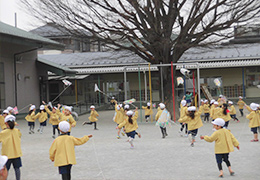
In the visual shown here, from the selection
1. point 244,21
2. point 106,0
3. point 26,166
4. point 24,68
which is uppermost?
point 106,0

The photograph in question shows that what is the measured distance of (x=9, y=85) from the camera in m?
23.5

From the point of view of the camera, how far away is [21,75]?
2491 cm

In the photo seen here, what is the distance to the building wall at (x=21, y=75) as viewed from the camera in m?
23.2

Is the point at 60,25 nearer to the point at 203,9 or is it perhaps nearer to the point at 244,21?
the point at 203,9

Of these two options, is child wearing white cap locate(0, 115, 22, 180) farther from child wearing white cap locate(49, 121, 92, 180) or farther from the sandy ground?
child wearing white cap locate(49, 121, 92, 180)

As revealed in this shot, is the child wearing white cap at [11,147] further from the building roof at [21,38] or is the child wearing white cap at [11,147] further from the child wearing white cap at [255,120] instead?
the building roof at [21,38]

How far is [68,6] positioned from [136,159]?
40.0ft

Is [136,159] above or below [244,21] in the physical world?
Result: below

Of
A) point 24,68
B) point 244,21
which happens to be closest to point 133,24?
point 244,21

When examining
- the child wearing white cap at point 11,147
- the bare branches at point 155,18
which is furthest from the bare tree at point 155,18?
the child wearing white cap at point 11,147

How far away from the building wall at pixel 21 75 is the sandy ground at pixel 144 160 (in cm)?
1012

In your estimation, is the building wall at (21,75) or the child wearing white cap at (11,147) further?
the building wall at (21,75)

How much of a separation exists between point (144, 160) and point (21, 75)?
17.1 metres

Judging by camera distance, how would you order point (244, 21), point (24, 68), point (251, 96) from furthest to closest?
point (251, 96)
point (24, 68)
point (244, 21)
